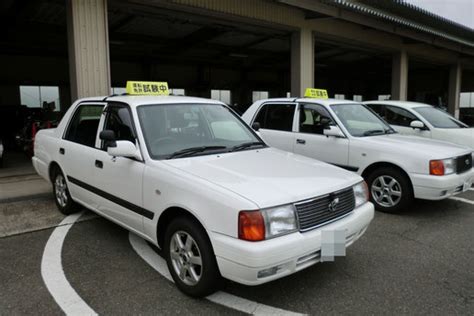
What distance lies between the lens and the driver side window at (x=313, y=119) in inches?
229

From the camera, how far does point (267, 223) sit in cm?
260

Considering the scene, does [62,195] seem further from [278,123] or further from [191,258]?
[278,123]

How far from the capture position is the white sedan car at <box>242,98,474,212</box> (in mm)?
4910

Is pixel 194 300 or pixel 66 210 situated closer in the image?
pixel 194 300

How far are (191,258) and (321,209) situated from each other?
107 centimetres

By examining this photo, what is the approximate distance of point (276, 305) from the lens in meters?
2.89

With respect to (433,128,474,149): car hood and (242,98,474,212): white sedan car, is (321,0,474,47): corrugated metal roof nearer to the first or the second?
(433,128,474,149): car hood

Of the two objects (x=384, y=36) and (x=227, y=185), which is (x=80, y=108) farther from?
(x=384, y=36)

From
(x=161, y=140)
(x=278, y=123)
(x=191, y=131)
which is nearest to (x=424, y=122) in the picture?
(x=278, y=123)

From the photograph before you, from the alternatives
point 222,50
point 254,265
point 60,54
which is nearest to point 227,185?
point 254,265

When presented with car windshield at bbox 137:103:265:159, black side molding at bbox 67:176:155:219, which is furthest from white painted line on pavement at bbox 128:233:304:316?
car windshield at bbox 137:103:265:159

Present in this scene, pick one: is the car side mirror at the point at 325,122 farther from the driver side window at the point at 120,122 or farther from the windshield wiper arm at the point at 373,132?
the driver side window at the point at 120,122

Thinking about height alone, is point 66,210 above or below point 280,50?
below

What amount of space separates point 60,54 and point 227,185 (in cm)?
1889
